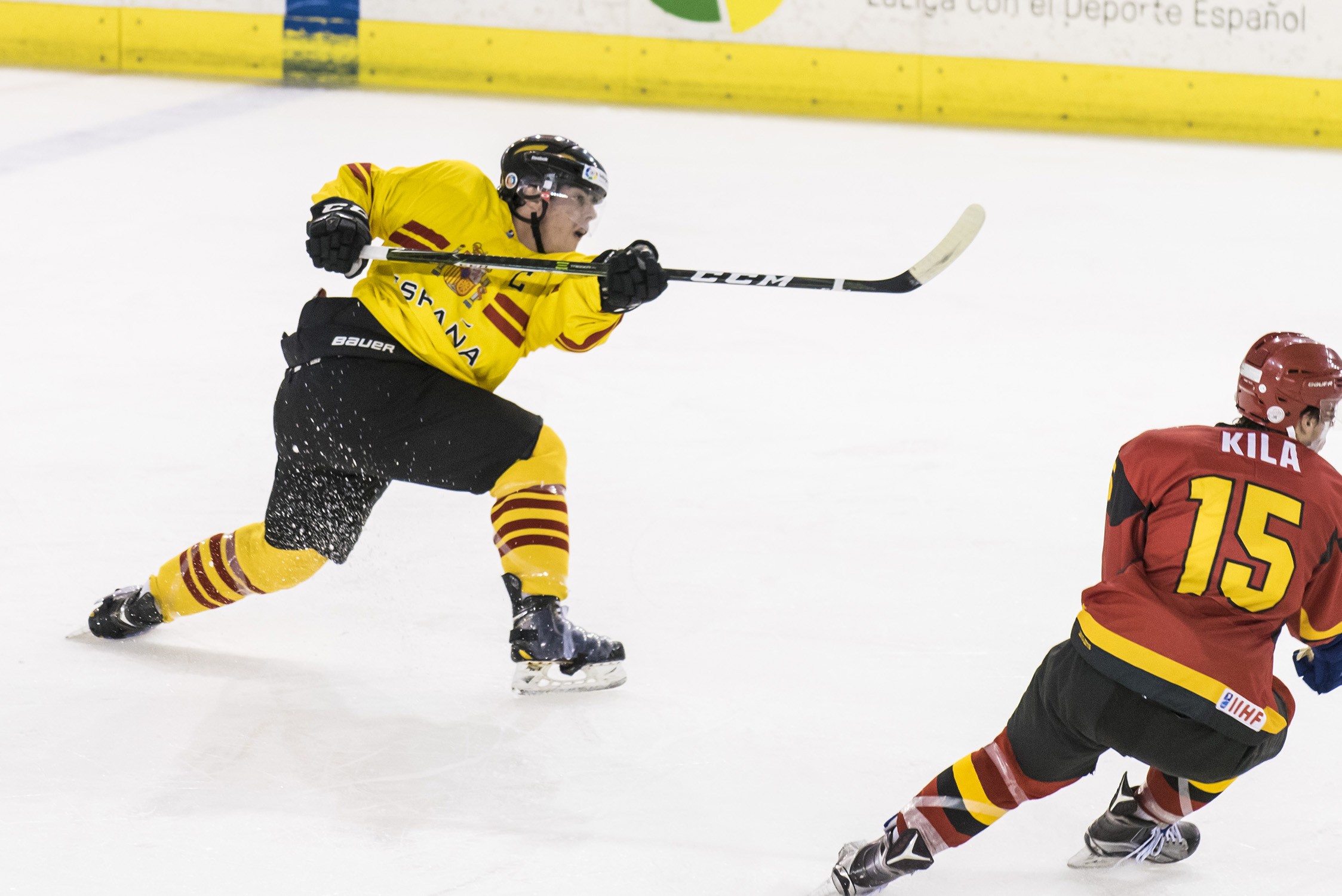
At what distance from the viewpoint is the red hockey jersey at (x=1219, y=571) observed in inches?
71.3

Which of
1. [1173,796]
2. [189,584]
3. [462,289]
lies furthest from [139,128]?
[1173,796]

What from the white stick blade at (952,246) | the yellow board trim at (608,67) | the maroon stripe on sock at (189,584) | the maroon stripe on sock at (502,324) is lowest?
the maroon stripe on sock at (189,584)

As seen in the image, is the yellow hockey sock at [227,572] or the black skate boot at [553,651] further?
the yellow hockey sock at [227,572]

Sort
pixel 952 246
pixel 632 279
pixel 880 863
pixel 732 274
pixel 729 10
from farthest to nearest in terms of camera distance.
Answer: pixel 729 10, pixel 952 246, pixel 732 274, pixel 632 279, pixel 880 863

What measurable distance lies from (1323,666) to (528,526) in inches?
45.8

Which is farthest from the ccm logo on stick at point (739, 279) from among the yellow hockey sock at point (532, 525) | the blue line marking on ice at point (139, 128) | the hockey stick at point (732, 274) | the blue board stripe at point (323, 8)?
the blue board stripe at point (323, 8)

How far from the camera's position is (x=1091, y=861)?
2066 millimetres

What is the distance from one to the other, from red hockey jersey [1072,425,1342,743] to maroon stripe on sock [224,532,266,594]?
1400 mm

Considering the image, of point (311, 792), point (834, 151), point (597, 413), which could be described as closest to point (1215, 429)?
point (311, 792)

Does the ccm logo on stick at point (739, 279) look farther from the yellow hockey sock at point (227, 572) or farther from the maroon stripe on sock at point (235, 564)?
the maroon stripe on sock at point (235, 564)

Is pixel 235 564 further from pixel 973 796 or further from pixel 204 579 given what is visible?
pixel 973 796

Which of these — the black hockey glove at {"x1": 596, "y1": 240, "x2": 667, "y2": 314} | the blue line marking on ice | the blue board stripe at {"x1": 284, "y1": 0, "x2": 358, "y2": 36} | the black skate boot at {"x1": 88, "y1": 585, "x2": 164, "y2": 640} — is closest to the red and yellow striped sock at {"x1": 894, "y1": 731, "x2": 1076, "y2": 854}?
the black hockey glove at {"x1": 596, "y1": 240, "x2": 667, "y2": 314}

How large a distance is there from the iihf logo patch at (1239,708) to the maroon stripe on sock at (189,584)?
163 cm

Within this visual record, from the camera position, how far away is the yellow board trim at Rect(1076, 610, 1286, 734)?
1818 millimetres
